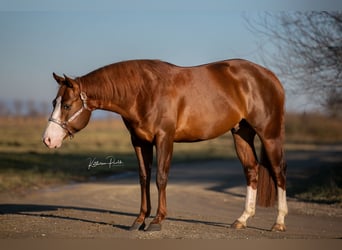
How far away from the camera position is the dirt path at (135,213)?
8070 mm

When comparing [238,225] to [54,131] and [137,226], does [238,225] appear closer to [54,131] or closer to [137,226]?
[137,226]

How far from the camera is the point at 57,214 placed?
998cm

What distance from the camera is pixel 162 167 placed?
26.3 feet

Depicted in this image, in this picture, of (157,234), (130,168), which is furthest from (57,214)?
(130,168)

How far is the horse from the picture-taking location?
7.94 metres

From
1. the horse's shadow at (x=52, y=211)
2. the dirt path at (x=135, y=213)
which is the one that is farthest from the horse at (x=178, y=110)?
the horse's shadow at (x=52, y=211)

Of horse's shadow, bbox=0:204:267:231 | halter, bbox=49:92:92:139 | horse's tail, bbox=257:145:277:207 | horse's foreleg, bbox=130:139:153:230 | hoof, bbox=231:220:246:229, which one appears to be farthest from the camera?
horse's shadow, bbox=0:204:267:231

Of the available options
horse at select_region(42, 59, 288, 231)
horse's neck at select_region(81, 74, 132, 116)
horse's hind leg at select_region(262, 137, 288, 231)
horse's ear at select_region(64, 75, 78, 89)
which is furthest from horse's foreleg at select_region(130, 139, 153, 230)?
horse's hind leg at select_region(262, 137, 288, 231)

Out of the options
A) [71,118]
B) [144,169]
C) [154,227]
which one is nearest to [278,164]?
[144,169]

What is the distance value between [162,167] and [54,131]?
1.54 m

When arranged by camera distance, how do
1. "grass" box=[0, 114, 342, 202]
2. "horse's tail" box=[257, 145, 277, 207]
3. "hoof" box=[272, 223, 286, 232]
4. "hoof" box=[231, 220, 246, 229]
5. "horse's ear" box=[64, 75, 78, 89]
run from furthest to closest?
"grass" box=[0, 114, 342, 202], "horse's tail" box=[257, 145, 277, 207], "hoof" box=[231, 220, 246, 229], "hoof" box=[272, 223, 286, 232], "horse's ear" box=[64, 75, 78, 89]

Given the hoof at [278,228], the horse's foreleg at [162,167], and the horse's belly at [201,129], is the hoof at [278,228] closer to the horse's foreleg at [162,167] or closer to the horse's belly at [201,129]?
the horse's belly at [201,129]

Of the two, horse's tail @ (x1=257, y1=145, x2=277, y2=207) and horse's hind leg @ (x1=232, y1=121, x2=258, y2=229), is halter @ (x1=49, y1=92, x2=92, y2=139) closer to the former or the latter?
horse's hind leg @ (x1=232, y1=121, x2=258, y2=229)

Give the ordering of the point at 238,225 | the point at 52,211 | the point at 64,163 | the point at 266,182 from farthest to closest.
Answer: the point at 64,163 → the point at 52,211 → the point at 266,182 → the point at 238,225
